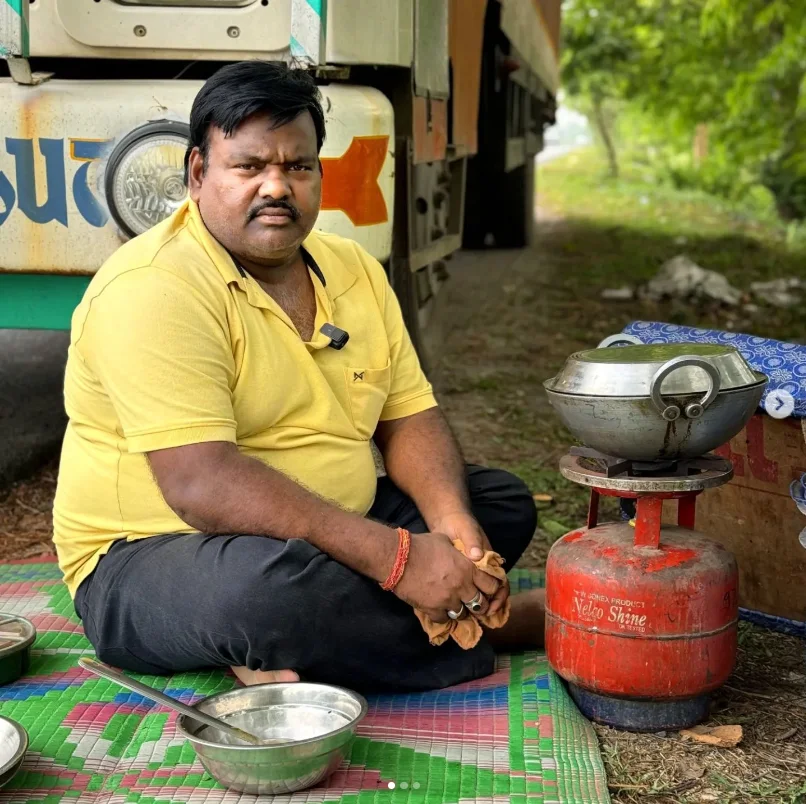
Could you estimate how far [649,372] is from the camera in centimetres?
212

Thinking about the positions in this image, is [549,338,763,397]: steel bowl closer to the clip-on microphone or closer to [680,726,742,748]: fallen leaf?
the clip-on microphone

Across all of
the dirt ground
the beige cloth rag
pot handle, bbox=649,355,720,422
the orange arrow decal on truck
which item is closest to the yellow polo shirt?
the orange arrow decal on truck

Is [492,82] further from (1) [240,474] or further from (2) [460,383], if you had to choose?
(1) [240,474]

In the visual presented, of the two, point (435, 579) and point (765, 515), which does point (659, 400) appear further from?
point (765, 515)

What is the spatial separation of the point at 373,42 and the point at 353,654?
59.9 inches

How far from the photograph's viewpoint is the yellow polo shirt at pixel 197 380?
2207 mm

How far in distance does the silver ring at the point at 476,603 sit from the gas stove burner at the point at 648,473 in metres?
0.30

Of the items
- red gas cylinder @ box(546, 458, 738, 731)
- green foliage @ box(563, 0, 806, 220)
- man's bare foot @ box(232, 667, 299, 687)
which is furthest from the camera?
green foliage @ box(563, 0, 806, 220)

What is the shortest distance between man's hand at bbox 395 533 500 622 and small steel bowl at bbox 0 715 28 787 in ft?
2.35

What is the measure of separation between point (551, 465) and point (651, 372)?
6.85 ft

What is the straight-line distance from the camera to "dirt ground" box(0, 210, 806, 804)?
216cm

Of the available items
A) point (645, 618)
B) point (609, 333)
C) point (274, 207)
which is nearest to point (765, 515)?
point (645, 618)

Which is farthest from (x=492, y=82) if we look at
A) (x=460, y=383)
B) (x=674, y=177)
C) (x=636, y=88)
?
(x=674, y=177)

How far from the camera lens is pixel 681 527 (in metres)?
2.40
